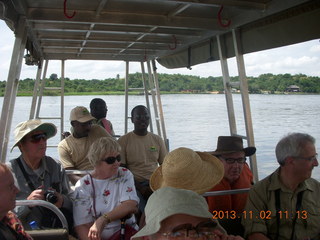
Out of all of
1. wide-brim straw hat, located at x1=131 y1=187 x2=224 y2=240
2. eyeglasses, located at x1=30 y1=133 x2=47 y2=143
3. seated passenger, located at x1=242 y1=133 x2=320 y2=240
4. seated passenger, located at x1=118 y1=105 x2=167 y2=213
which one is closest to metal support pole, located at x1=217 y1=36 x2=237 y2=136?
seated passenger, located at x1=118 y1=105 x2=167 y2=213

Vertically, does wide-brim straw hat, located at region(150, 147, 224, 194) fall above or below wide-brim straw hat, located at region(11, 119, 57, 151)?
below

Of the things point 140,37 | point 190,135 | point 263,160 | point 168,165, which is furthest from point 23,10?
point 190,135

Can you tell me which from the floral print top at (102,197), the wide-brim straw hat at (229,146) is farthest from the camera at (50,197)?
the wide-brim straw hat at (229,146)

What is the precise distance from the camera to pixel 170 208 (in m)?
1.45

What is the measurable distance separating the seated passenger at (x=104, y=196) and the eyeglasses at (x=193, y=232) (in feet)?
3.55

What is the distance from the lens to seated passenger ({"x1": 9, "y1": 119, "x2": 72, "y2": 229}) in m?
2.45

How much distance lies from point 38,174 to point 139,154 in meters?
1.67

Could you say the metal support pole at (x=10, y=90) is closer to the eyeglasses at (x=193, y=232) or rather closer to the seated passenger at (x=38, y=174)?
the seated passenger at (x=38, y=174)

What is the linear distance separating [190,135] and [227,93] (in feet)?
23.5

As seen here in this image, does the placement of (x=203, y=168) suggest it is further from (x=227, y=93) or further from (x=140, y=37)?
(x=140, y=37)

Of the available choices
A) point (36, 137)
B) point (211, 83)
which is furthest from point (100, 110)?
point (211, 83)

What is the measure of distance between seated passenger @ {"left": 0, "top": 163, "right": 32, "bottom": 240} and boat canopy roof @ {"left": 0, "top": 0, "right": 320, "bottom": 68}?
5.01 ft

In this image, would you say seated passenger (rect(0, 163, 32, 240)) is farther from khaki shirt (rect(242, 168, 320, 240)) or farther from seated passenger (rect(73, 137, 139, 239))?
khaki shirt (rect(242, 168, 320, 240))

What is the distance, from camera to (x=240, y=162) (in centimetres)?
287
